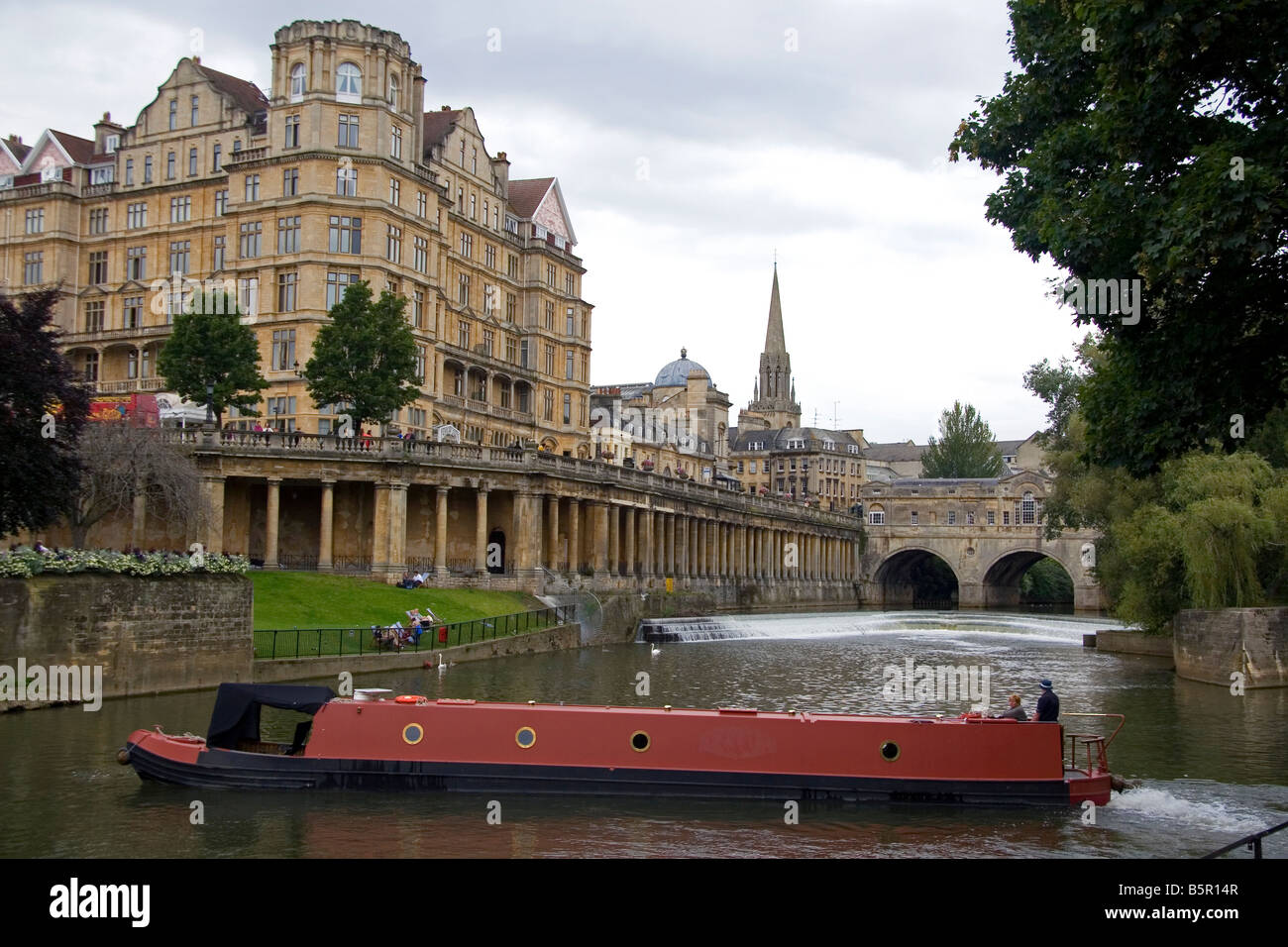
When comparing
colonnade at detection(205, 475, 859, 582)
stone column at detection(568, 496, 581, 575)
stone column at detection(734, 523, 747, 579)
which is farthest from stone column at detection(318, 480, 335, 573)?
stone column at detection(734, 523, 747, 579)

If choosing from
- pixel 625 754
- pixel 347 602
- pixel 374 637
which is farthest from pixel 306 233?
pixel 625 754

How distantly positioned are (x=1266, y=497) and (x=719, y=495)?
5191cm

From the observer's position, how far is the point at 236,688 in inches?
945

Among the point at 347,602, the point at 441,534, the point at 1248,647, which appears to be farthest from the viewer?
the point at 441,534

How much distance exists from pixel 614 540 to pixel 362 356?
2296 cm

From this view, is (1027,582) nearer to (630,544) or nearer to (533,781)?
(630,544)

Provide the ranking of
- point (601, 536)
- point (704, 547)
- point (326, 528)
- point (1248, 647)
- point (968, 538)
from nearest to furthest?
point (1248, 647), point (326, 528), point (601, 536), point (704, 547), point (968, 538)

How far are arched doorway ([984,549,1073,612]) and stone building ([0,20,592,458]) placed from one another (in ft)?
176

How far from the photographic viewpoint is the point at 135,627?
34.5 meters

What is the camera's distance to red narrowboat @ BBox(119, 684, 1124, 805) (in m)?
23.0

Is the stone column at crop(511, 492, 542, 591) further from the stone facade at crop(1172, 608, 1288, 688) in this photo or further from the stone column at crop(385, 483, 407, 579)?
the stone facade at crop(1172, 608, 1288, 688)

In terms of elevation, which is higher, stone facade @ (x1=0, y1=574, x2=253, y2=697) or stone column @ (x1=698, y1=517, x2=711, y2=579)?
stone column @ (x1=698, y1=517, x2=711, y2=579)

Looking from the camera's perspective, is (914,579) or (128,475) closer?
(128,475)

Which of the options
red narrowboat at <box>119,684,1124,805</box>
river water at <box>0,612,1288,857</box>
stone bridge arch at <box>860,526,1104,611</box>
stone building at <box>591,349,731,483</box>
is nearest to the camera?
river water at <box>0,612,1288,857</box>
